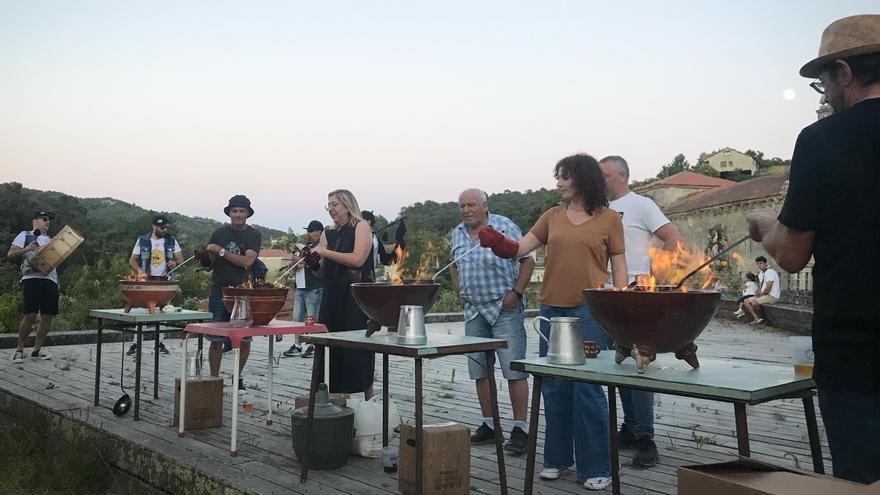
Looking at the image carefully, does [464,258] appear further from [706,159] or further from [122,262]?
[706,159]

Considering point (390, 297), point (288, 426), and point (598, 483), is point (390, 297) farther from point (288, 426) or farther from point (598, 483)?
point (288, 426)

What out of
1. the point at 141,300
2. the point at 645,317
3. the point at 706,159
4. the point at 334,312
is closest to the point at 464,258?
the point at 334,312

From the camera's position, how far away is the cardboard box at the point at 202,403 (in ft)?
16.5

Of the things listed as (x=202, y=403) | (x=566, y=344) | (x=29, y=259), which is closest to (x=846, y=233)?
(x=566, y=344)

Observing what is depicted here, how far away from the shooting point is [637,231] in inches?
176

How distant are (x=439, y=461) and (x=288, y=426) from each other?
83.6 inches

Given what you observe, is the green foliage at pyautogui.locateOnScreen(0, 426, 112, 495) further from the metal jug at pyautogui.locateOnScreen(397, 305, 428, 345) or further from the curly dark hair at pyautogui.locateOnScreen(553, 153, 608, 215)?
the curly dark hair at pyautogui.locateOnScreen(553, 153, 608, 215)

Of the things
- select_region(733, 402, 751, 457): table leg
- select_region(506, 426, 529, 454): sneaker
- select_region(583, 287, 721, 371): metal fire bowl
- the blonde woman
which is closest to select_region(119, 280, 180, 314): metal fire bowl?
the blonde woman

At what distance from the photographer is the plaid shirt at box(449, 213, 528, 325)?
4707 mm

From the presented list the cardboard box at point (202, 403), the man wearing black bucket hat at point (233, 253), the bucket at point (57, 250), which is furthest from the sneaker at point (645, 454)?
the bucket at point (57, 250)

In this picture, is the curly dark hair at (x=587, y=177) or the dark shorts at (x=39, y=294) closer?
the curly dark hair at (x=587, y=177)

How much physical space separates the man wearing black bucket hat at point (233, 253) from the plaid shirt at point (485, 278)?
2726 millimetres

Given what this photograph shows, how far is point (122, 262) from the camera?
15234 millimetres

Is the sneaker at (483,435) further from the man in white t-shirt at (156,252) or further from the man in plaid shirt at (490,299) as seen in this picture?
the man in white t-shirt at (156,252)
